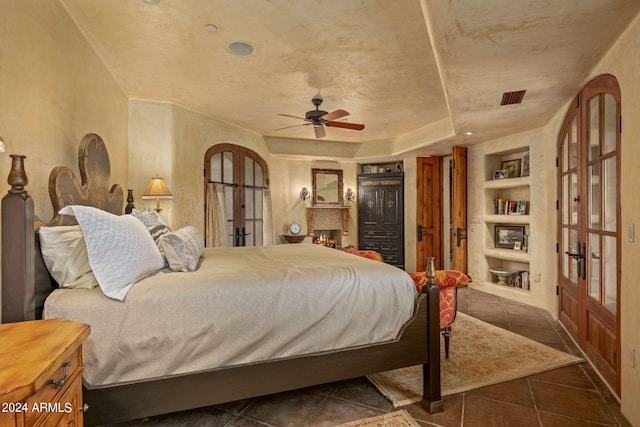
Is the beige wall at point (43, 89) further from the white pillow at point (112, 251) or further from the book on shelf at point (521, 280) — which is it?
the book on shelf at point (521, 280)

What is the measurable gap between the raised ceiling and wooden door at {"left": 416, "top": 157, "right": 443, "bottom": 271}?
2.06 meters

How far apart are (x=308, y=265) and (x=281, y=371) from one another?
647mm

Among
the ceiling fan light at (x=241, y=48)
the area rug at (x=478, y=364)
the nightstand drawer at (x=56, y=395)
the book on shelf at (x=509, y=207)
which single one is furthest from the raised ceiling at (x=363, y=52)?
the area rug at (x=478, y=364)

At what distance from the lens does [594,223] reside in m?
2.70

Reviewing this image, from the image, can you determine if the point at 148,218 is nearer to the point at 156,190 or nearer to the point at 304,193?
the point at 156,190

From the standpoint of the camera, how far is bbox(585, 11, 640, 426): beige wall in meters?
1.94

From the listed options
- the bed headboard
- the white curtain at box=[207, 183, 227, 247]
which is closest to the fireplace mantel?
the white curtain at box=[207, 183, 227, 247]

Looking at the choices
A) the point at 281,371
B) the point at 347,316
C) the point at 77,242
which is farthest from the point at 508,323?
the point at 77,242

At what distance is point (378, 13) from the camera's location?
94.0 inches

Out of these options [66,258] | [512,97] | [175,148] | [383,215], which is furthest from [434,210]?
[66,258]

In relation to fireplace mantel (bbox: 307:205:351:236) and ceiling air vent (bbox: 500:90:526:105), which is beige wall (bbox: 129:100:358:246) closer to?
fireplace mantel (bbox: 307:205:351:236)

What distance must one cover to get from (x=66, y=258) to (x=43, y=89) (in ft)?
3.74

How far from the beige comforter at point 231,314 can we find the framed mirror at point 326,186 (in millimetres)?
5024

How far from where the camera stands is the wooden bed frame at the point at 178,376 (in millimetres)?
1440
